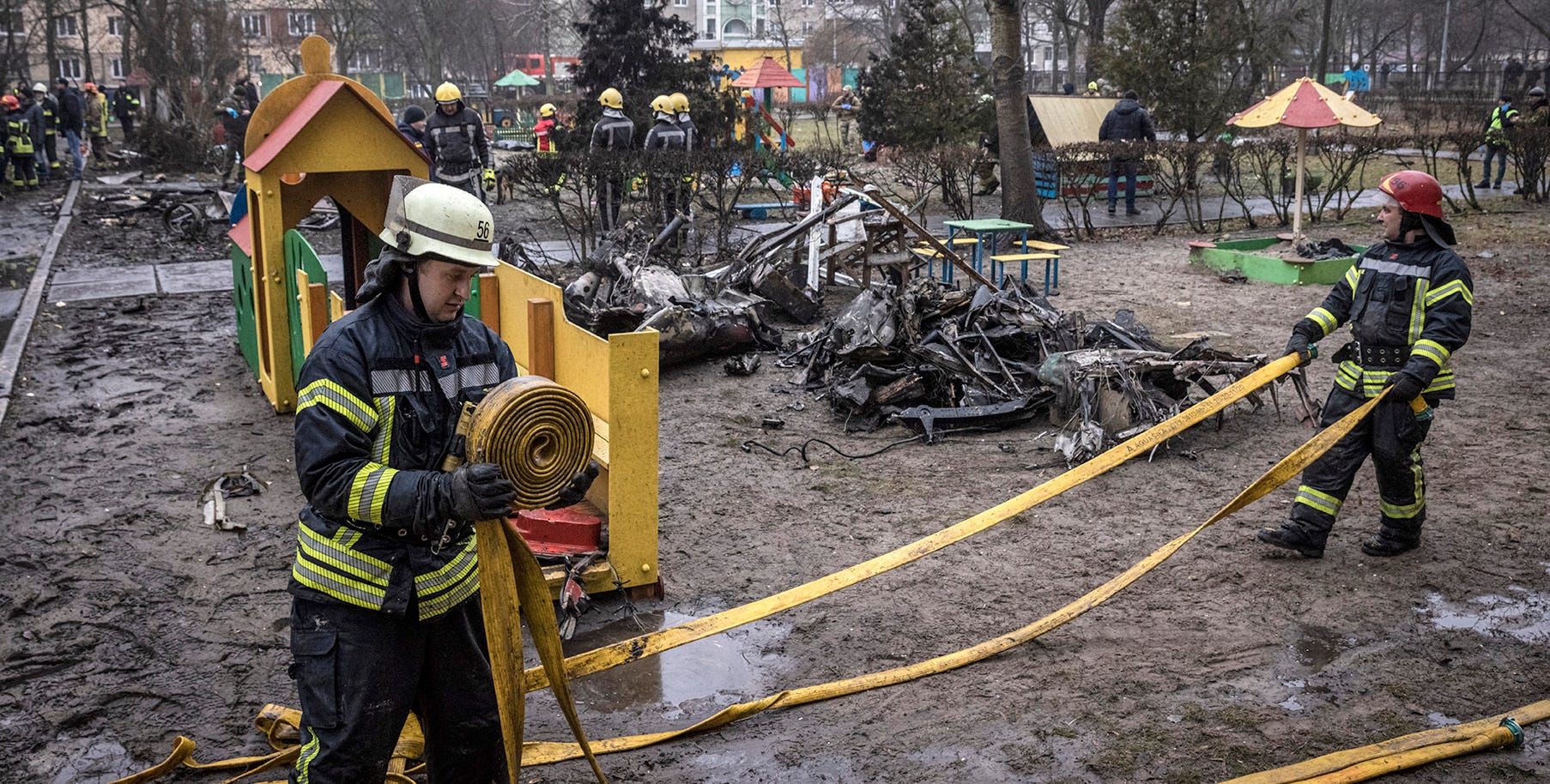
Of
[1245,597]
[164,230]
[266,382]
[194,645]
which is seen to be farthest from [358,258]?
[164,230]

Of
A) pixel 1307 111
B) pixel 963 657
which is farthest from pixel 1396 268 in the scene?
pixel 1307 111

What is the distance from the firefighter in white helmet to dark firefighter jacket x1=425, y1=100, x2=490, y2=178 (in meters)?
12.0

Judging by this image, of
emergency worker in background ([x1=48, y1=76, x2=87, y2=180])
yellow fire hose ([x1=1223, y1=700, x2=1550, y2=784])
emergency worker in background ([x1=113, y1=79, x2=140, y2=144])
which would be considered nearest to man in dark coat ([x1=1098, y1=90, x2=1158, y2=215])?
yellow fire hose ([x1=1223, y1=700, x2=1550, y2=784])

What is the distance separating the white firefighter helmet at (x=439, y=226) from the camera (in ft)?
9.22

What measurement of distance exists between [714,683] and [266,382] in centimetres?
518

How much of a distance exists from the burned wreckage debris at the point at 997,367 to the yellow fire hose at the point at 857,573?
1850mm

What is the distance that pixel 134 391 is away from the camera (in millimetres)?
8719

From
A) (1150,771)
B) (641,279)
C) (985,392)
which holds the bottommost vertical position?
(1150,771)

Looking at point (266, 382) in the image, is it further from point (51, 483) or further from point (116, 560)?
point (116, 560)

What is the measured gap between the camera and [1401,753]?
3.85 m

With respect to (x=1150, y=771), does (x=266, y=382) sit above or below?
above

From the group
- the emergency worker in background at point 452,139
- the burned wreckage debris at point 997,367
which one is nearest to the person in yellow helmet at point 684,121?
the emergency worker in background at point 452,139

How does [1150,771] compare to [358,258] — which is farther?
[358,258]

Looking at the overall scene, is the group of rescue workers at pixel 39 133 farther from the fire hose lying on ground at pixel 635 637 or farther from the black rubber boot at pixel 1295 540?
the black rubber boot at pixel 1295 540
